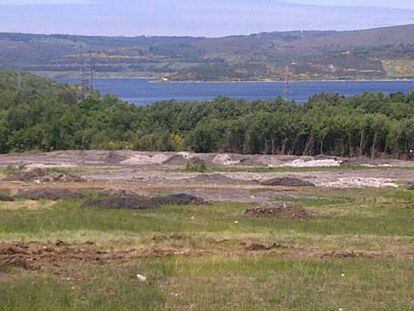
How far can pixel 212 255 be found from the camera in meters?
18.7

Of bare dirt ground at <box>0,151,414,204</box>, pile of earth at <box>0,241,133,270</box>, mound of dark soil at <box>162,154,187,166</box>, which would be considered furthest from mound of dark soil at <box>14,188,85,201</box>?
mound of dark soil at <box>162,154,187,166</box>

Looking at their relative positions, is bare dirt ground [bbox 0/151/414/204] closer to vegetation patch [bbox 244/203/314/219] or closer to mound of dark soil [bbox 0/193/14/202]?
mound of dark soil [bbox 0/193/14/202]

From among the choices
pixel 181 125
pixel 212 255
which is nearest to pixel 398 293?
pixel 212 255

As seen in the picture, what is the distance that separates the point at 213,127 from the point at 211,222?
191 ft

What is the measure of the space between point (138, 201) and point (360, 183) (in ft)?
60.9

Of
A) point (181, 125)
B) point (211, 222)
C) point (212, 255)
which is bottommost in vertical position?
point (181, 125)

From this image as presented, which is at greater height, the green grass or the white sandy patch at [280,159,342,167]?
the green grass

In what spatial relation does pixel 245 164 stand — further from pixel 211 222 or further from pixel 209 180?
pixel 211 222

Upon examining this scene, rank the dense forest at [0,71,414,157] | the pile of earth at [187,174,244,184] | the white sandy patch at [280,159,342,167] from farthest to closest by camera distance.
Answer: the dense forest at [0,71,414,157]
the white sandy patch at [280,159,342,167]
the pile of earth at [187,174,244,184]

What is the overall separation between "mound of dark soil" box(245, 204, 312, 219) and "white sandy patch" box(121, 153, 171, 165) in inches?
1519

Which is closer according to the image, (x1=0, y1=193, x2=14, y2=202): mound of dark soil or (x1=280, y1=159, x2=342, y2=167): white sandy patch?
(x1=0, y1=193, x2=14, y2=202): mound of dark soil

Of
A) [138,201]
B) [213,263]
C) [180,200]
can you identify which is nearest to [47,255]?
[213,263]

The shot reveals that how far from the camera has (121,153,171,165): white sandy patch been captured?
71375 mm

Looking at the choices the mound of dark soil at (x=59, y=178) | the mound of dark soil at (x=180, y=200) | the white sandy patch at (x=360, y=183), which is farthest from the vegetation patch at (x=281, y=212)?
the mound of dark soil at (x=59, y=178)
